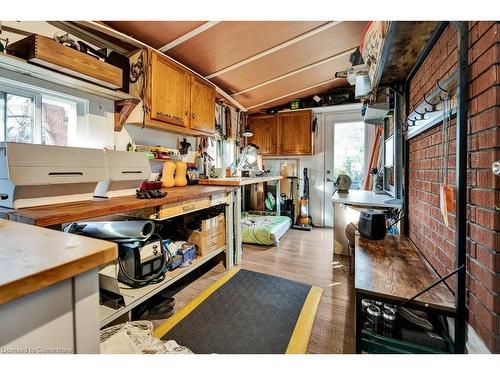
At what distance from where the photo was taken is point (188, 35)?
Answer: 2.09 m

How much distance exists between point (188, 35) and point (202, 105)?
A: 0.76 metres

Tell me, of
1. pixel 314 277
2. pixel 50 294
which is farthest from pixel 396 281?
pixel 50 294

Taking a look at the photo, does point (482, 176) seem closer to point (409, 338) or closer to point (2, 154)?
point (409, 338)

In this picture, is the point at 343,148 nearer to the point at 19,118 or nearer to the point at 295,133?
the point at 295,133

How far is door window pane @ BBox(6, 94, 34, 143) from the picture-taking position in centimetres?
155

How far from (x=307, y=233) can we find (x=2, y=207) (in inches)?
145

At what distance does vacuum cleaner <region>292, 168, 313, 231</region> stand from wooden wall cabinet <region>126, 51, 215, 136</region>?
2.27 m

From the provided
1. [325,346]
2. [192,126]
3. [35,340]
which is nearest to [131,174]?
[192,126]

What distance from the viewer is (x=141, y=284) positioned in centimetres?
160

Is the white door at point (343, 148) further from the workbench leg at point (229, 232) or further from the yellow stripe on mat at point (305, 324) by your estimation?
the yellow stripe on mat at point (305, 324)

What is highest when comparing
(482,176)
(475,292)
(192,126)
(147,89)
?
(147,89)

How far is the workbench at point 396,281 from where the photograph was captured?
101 cm

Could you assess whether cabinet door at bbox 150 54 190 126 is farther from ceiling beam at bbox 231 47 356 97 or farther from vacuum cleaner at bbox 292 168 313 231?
vacuum cleaner at bbox 292 168 313 231

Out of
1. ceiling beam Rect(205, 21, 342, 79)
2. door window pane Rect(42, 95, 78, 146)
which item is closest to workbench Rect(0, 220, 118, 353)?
door window pane Rect(42, 95, 78, 146)
